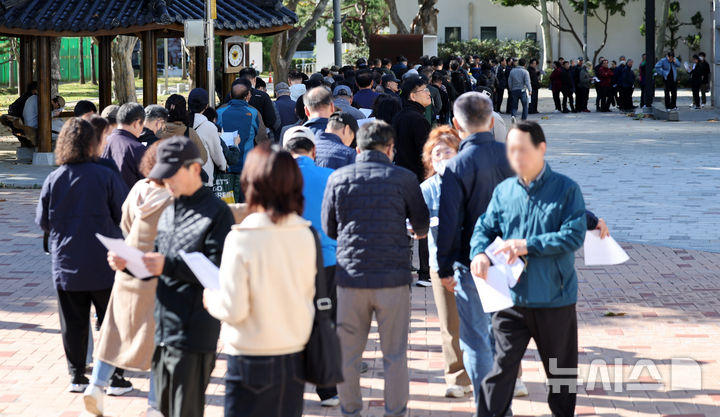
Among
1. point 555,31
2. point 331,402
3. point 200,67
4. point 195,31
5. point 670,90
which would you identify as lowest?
point 331,402

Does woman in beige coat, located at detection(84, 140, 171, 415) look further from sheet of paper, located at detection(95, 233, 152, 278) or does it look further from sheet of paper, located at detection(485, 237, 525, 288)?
sheet of paper, located at detection(485, 237, 525, 288)

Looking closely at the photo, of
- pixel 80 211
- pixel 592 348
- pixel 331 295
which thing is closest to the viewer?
pixel 331 295

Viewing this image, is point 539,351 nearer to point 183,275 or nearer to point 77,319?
point 183,275

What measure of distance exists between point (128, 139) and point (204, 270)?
330 cm

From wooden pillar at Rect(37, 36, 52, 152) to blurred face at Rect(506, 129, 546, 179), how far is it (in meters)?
14.8

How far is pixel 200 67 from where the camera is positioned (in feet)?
61.6

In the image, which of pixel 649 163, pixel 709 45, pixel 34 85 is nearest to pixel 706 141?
pixel 649 163

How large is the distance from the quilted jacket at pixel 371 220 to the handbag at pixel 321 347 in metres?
1.20

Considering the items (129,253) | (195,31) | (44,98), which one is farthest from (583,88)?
(129,253)

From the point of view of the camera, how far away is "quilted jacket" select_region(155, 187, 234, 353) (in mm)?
4723

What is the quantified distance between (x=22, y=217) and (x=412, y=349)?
7.63 metres

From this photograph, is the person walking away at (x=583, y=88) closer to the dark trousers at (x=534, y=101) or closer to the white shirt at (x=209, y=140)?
the dark trousers at (x=534, y=101)

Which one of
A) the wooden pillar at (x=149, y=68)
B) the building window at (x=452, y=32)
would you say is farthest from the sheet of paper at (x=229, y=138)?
the building window at (x=452, y=32)

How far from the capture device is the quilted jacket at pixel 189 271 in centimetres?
472
